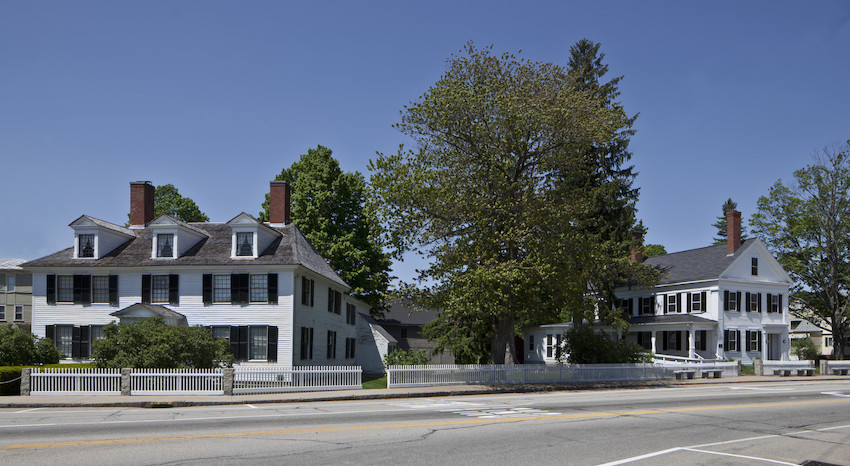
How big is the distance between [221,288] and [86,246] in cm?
768

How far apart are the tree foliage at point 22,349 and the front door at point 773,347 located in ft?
149

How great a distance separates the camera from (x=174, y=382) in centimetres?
2428

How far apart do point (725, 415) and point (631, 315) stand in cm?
3639

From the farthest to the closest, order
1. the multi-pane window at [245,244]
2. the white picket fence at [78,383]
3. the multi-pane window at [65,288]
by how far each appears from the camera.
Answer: the multi-pane window at [65,288] < the multi-pane window at [245,244] < the white picket fence at [78,383]

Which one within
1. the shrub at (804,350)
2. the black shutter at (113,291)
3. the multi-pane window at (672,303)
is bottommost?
the shrub at (804,350)

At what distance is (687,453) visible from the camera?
1196 centimetres

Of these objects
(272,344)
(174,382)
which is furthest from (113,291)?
(174,382)

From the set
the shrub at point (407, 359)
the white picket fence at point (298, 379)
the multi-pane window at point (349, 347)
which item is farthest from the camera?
the multi-pane window at point (349, 347)

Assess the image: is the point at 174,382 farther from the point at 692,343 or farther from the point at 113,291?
the point at 692,343

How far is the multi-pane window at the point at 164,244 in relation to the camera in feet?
111

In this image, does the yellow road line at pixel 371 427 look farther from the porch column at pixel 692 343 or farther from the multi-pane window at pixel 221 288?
the porch column at pixel 692 343

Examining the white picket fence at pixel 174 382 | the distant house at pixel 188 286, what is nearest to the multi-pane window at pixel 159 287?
the distant house at pixel 188 286

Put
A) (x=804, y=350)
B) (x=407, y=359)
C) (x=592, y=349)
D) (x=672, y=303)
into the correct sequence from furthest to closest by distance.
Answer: (x=804, y=350)
(x=672, y=303)
(x=407, y=359)
(x=592, y=349)

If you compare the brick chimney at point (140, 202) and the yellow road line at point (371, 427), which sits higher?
the brick chimney at point (140, 202)
